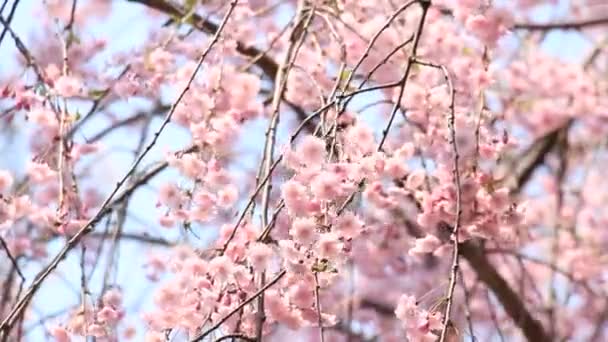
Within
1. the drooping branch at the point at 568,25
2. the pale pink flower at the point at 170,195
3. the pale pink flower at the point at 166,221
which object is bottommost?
the pale pink flower at the point at 170,195

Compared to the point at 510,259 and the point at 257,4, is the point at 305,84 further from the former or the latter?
the point at 510,259

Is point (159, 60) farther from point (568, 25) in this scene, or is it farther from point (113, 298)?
point (568, 25)

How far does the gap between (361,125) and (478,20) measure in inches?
11.4

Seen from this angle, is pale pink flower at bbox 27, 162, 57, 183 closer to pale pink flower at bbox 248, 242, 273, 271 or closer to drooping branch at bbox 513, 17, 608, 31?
pale pink flower at bbox 248, 242, 273, 271

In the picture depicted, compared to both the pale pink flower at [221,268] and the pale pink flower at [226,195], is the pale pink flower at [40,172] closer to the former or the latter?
the pale pink flower at [226,195]

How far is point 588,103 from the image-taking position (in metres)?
3.04

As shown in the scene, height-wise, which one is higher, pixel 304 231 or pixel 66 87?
pixel 66 87

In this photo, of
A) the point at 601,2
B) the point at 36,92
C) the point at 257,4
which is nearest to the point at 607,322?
the point at 601,2

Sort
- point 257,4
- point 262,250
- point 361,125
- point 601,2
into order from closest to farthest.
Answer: point 262,250 < point 361,125 < point 257,4 < point 601,2

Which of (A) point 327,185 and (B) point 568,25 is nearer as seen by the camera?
(A) point 327,185

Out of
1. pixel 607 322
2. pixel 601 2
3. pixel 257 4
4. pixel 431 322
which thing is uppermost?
pixel 601 2

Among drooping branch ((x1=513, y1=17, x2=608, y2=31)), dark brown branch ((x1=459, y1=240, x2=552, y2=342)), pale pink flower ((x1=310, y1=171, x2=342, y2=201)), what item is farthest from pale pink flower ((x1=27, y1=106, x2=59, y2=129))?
drooping branch ((x1=513, y1=17, x2=608, y2=31))

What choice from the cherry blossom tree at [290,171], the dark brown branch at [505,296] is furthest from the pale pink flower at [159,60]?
the dark brown branch at [505,296]

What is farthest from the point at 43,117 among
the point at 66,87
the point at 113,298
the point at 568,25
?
the point at 568,25
